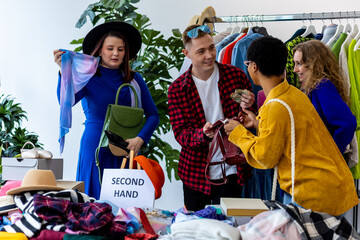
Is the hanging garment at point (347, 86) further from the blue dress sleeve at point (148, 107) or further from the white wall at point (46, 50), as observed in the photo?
the white wall at point (46, 50)

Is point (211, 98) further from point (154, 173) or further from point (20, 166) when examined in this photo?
point (20, 166)

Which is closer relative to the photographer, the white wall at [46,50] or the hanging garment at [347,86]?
the hanging garment at [347,86]

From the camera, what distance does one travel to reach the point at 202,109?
269cm

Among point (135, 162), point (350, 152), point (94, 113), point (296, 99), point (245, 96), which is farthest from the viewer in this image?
point (350, 152)

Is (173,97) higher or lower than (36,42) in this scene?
lower

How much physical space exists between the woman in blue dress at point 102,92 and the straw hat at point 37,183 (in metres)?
0.76

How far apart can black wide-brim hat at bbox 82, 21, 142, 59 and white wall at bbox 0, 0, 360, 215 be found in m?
2.36

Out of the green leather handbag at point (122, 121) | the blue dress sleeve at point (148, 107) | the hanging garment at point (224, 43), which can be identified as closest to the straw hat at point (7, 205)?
the green leather handbag at point (122, 121)

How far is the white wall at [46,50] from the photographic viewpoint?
530 cm

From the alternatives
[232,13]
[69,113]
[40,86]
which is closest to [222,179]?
[69,113]

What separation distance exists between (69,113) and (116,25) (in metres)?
0.63

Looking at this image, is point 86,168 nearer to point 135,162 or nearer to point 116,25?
point 135,162

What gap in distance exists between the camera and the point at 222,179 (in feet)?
8.63

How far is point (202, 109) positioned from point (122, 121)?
48 centimetres
